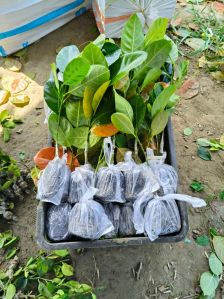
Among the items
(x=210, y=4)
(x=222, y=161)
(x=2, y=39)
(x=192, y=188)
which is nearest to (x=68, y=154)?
(x=192, y=188)

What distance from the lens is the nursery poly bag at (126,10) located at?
5.53 feet

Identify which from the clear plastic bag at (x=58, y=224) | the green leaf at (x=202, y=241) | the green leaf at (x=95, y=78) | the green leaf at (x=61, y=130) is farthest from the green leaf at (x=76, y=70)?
the green leaf at (x=202, y=241)

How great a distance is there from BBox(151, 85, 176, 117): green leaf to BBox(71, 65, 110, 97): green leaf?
0.48 ft

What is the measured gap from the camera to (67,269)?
1174mm

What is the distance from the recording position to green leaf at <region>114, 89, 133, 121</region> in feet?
3.23

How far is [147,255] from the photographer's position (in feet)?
3.99

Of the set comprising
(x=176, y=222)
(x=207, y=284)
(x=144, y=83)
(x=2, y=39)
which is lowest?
(x=207, y=284)

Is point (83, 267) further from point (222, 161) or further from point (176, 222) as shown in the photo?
point (222, 161)

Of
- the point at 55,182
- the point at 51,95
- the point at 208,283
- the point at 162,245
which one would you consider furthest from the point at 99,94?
the point at 208,283

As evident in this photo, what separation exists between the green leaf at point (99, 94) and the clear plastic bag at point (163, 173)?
0.19 meters

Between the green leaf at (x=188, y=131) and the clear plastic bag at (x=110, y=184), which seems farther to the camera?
the green leaf at (x=188, y=131)

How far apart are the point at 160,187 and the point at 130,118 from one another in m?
0.20

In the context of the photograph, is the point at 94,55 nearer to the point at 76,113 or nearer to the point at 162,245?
the point at 76,113

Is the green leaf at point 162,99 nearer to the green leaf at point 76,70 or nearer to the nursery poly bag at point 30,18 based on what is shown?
the green leaf at point 76,70
